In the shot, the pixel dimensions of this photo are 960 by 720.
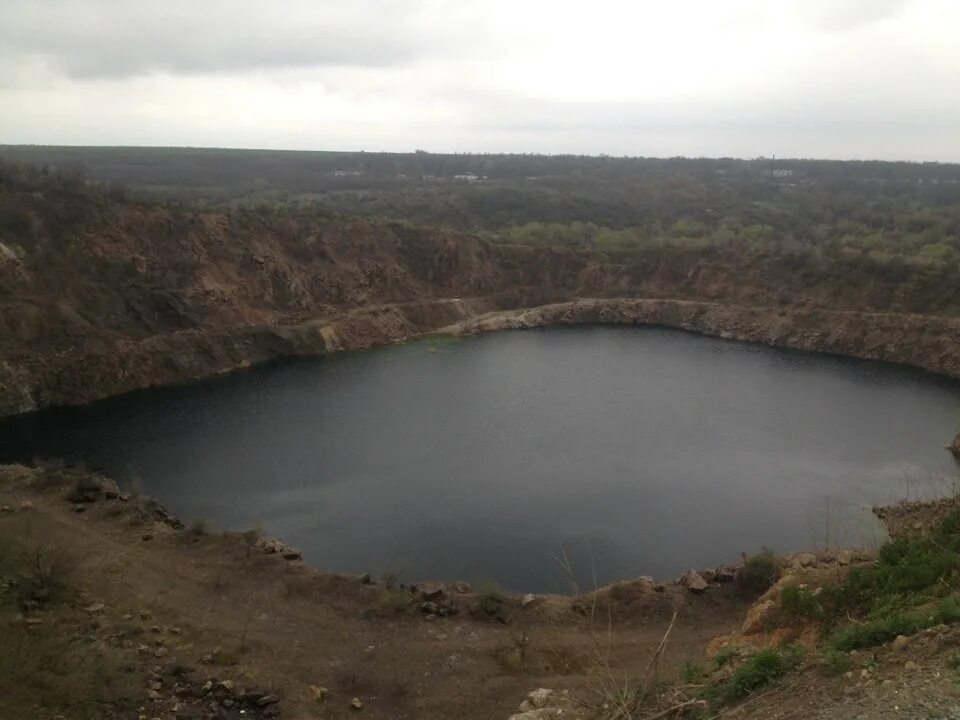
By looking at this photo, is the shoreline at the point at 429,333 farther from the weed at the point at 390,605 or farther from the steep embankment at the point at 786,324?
the weed at the point at 390,605

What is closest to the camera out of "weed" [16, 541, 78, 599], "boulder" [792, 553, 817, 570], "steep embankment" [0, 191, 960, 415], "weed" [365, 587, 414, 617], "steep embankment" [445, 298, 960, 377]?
"weed" [16, 541, 78, 599]

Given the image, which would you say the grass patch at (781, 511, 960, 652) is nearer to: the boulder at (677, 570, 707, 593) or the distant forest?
the boulder at (677, 570, 707, 593)

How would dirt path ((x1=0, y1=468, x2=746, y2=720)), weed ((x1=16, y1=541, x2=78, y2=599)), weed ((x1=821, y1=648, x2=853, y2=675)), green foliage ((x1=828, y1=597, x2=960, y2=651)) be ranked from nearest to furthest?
weed ((x1=821, y1=648, x2=853, y2=675)) → green foliage ((x1=828, y1=597, x2=960, y2=651)) → dirt path ((x1=0, y1=468, x2=746, y2=720)) → weed ((x1=16, y1=541, x2=78, y2=599))

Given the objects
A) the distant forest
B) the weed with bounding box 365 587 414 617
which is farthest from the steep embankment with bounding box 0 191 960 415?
the weed with bounding box 365 587 414 617

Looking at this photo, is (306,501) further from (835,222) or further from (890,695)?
(835,222)

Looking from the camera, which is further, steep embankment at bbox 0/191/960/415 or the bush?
steep embankment at bbox 0/191/960/415
